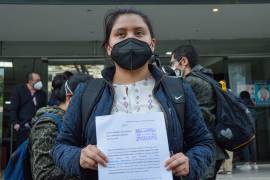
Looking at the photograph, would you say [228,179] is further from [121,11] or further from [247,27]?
[121,11]

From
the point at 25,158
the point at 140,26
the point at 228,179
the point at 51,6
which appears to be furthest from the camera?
the point at 51,6

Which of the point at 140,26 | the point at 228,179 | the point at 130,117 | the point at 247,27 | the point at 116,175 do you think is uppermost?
the point at 247,27

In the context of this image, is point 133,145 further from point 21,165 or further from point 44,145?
Answer: point 21,165

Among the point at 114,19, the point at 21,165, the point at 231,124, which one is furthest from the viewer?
the point at 231,124

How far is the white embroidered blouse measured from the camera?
1911mm

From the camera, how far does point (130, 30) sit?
1979 mm

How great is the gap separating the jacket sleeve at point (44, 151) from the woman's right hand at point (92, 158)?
37.7 inches

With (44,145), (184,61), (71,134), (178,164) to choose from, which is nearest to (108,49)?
(71,134)

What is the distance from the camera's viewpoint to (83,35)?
41.0 ft

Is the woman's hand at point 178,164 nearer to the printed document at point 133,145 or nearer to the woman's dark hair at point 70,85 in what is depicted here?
the printed document at point 133,145

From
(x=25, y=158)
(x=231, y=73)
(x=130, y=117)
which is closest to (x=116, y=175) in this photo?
(x=130, y=117)

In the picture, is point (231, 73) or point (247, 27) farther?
point (231, 73)

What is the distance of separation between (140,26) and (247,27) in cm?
1072

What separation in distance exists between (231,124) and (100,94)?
1837mm
